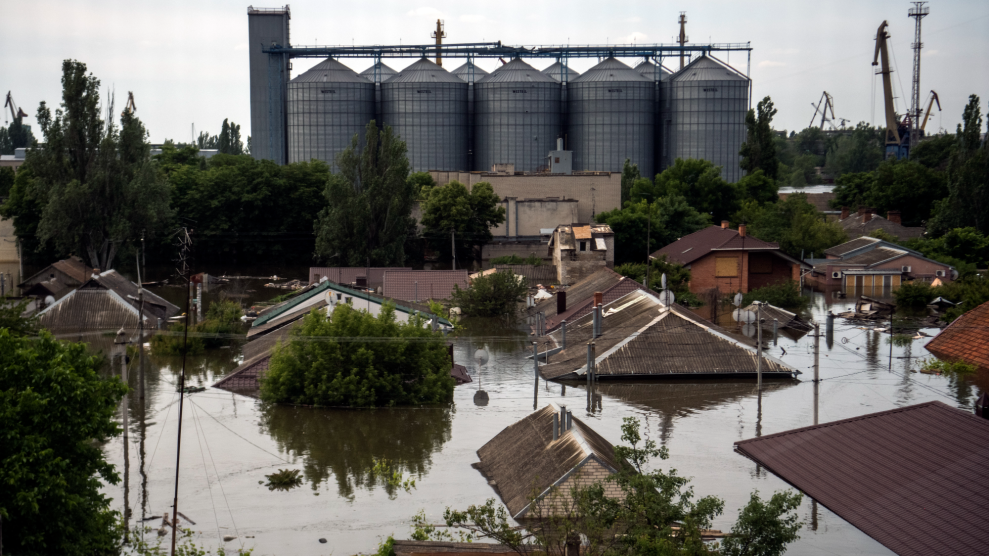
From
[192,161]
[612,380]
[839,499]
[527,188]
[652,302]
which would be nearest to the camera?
[839,499]

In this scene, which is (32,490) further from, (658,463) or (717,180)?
(717,180)

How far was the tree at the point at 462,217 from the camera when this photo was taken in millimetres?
62844

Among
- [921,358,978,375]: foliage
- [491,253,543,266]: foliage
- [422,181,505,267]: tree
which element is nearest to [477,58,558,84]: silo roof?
[422,181,505,267]: tree

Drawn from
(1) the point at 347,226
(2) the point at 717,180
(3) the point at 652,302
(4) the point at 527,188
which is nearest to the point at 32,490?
(3) the point at 652,302

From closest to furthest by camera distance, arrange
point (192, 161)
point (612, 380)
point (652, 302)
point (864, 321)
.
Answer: point (612, 380) → point (652, 302) → point (864, 321) → point (192, 161)

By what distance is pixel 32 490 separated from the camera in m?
12.8

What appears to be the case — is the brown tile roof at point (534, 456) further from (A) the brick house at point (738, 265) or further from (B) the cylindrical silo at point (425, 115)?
(B) the cylindrical silo at point (425, 115)

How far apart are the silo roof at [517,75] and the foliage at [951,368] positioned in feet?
175

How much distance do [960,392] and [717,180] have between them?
44.3m

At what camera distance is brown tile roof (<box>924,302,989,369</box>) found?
105 feet

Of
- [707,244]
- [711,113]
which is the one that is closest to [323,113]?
[711,113]

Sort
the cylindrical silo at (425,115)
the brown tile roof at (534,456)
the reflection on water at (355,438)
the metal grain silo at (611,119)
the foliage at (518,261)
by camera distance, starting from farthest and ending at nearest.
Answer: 1. the metal grain silo at (611,119)
2. the cylindrical silo at (425,115)
3. the foliage at (518,261)
4. the reflection on water at (355,438)
5. the brown tile roof at (534,456)

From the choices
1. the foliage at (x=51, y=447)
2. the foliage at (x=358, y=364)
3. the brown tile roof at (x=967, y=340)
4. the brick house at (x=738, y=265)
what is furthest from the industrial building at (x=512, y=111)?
the foliage at (x=51, y=447)

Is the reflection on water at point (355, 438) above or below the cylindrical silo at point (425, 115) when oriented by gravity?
below
